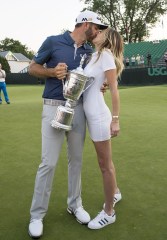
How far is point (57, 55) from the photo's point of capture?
3.54 m

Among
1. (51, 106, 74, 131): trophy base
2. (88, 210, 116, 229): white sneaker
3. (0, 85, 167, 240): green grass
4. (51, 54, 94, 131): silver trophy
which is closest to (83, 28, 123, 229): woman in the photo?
(51, 54, 94, 131): silver trophy

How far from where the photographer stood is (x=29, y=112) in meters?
11.9

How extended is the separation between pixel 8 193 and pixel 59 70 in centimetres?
216

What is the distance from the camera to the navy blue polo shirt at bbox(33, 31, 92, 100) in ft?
11.6

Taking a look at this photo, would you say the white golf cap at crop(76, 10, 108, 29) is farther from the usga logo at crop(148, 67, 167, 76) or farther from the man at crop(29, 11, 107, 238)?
the usga logo at crop(148, 67, 167, 76)

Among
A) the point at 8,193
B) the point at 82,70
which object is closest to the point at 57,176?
the point at 8,193

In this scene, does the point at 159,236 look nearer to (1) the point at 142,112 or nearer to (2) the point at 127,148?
(2) the point at 127,148

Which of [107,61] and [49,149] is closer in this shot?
[107,61]

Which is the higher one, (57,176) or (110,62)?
(110,62)

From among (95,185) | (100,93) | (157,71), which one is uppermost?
(100,93)

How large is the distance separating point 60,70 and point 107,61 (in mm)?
454

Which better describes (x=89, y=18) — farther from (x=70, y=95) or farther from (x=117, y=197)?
(x=117, y=197)

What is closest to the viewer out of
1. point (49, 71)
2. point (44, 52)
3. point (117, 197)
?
point (49, 71)

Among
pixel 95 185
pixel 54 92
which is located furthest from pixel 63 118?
pixel 95 185
